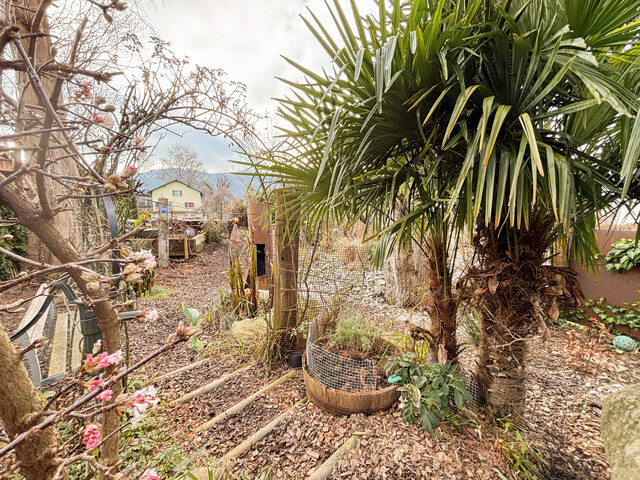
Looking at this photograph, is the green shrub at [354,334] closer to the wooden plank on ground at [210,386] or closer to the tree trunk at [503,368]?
the tree trunk at [503,368]

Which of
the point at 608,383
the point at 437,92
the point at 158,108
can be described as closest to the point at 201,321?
the point at 158,108

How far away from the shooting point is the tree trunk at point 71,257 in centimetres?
71

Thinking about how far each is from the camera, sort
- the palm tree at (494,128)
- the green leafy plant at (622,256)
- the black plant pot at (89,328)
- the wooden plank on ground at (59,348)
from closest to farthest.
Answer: the palm tree at (494,128) → the black plant pot at (89,328) → the wooden plank on ground at (59,348) → the green leafy plant at (622,256)

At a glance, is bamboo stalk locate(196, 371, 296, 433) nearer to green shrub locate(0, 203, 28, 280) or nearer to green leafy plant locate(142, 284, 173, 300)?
green leafy plant locate(142, 284, 173, 300)

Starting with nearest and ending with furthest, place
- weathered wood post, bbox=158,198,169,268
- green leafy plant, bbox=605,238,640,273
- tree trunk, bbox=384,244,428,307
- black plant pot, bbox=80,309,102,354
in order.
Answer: black plant pot, bbox=80,309,102,354
green leafy plant, bbox=605,238,640,273
tree trunk, bbox=384,244,428,307
weathered wood post, bbox=158,198,169,268

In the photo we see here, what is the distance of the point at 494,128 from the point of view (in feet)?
2.80

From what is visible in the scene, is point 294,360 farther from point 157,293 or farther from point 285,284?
point 157,293

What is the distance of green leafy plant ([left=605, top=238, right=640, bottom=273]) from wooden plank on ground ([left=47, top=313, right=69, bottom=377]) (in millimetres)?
5304

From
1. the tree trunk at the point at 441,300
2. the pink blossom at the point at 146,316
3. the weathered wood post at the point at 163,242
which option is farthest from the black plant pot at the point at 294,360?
the weathered wood post at the point at 163,242

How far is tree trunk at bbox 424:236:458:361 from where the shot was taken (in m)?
1.56

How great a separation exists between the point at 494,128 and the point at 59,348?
10.2 feet

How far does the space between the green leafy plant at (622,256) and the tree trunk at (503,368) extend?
110 inches

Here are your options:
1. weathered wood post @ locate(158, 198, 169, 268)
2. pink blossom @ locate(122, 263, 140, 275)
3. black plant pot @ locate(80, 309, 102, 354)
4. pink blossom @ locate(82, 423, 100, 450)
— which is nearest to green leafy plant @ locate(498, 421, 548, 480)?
pink blossom @ locate(82, 423, 100, 450)

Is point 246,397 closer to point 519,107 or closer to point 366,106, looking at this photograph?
point 366,106
